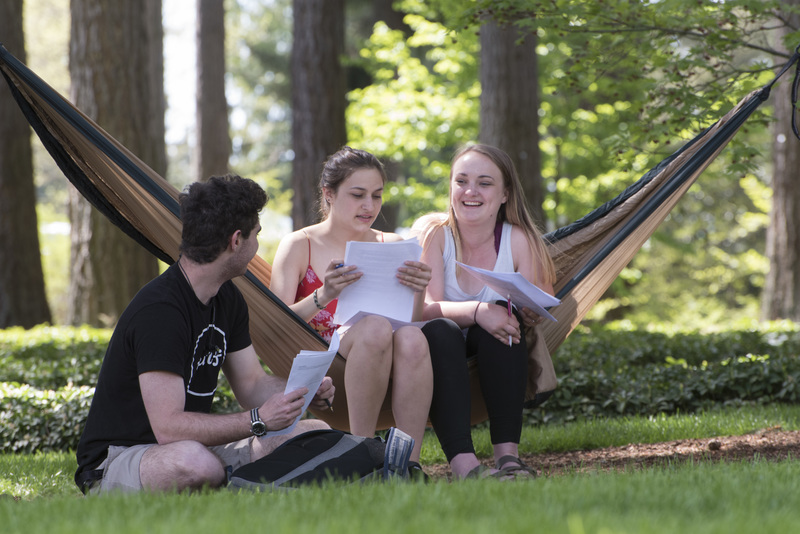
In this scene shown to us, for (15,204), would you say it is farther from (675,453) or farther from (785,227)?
(785,227)

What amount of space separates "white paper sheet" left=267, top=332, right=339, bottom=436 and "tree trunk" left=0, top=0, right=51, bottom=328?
20.6 feet

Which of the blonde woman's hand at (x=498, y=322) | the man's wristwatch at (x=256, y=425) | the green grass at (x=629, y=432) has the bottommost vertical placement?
the green grass at (x=629, y=432)

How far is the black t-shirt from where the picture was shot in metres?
2.44

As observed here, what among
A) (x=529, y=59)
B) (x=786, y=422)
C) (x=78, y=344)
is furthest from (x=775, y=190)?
(x=78, y=344)

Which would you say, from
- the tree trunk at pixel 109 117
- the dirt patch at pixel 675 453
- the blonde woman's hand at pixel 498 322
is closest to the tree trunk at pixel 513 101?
the tree trunk at pixel 109 117

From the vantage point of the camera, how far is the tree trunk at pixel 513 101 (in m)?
7.65

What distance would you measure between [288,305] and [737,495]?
189cm

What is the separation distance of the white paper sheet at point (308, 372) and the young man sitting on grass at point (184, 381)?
0.12 ft

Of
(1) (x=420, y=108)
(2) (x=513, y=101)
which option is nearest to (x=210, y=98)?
(1) (x=420, y=108)

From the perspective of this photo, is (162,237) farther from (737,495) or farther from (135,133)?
(135,133)

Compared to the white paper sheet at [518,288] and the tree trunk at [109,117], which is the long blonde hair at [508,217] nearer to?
the white paper sheet at [518,288]

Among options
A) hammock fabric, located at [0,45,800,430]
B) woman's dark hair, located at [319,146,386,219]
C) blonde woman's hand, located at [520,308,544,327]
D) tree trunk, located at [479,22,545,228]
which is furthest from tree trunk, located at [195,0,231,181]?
blonde woman's hand, located at [520,308,544,327]

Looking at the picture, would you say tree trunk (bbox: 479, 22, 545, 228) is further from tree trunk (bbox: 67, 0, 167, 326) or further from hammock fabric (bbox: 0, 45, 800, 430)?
hammock fabric (bbox: 0, 45, 800, 430)

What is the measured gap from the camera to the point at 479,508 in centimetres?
200
